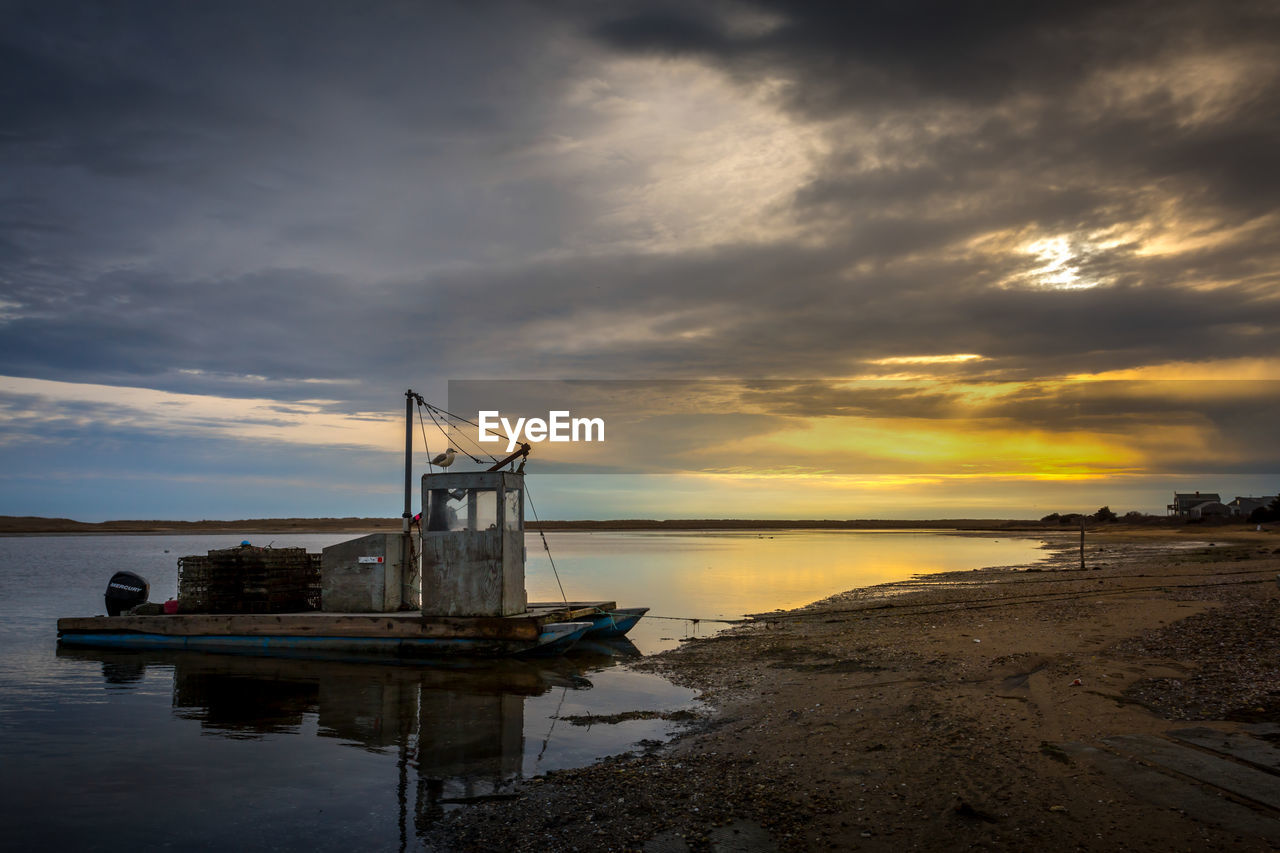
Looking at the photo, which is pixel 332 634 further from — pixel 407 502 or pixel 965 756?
pixel 965 756

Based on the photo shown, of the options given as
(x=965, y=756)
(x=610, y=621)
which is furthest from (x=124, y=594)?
(x=965, y=756)

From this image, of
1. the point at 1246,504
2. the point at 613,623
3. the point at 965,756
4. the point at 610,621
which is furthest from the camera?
the point at 1246,504

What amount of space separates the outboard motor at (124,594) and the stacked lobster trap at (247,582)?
2.47m

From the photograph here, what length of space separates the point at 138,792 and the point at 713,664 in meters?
10.3

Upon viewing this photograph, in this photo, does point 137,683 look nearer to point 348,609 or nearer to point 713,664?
point 348,609

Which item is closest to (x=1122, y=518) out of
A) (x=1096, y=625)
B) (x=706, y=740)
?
(x=1096, y=625)

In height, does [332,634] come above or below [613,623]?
above

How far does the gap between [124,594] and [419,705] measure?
14.0 metres

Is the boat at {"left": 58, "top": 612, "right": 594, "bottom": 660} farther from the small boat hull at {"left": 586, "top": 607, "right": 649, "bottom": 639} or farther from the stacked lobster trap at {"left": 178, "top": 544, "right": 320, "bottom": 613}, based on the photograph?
the small boat hull at {"left": 586, "top": 607, "right": 649, "bottom": 639}

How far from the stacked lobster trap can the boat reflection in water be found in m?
1.39

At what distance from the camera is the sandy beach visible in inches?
265

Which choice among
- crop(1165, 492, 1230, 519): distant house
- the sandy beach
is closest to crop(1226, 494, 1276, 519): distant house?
crop(1165, 492, 1230, 519): distant house

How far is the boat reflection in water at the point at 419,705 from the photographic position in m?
10.0

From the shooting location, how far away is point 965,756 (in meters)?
8.48
